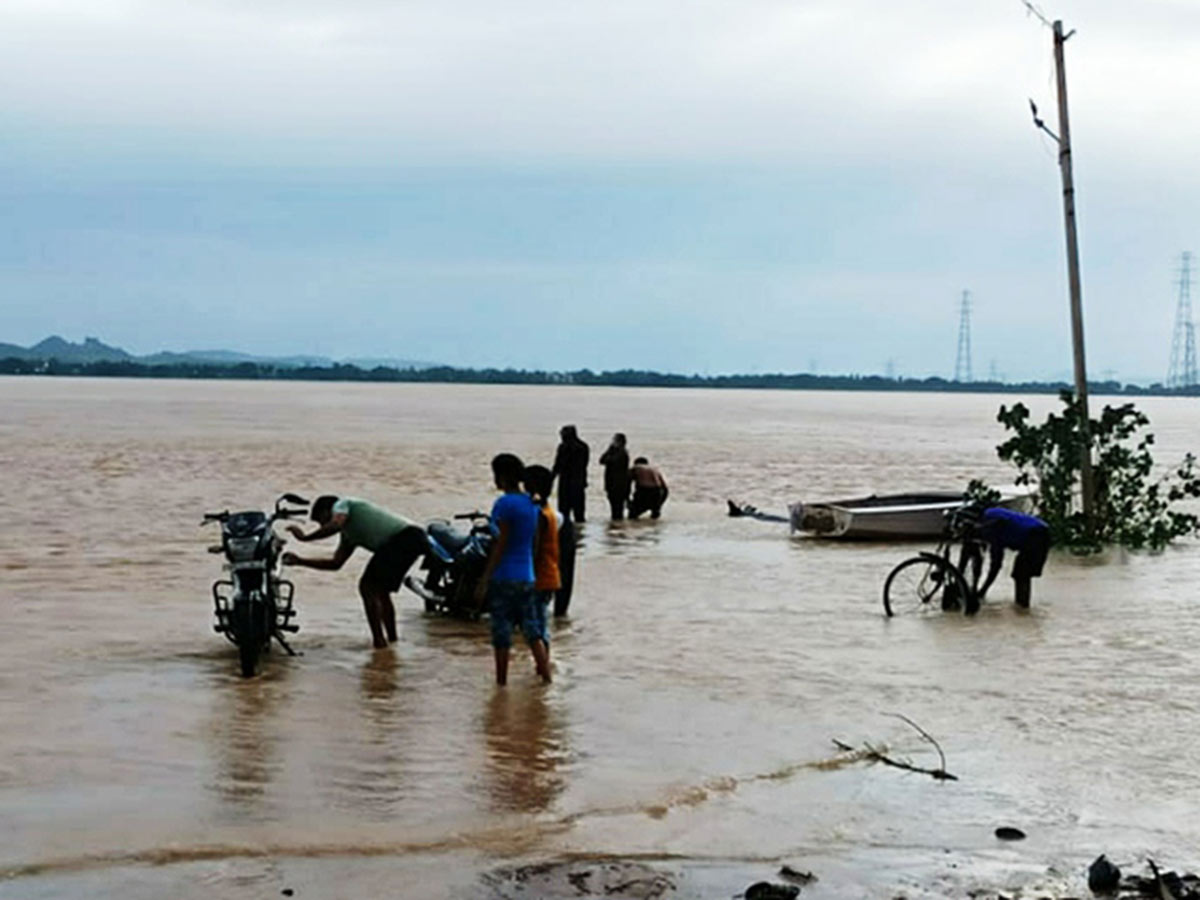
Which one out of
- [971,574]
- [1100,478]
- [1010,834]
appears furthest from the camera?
[1100,478]

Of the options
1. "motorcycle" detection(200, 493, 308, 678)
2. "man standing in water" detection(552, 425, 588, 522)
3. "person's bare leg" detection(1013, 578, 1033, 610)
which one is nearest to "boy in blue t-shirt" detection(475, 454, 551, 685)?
"motorcycle" detection(200, 493, 308, 678)

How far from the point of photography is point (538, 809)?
8.88 metres

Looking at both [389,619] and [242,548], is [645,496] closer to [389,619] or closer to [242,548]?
[389,619]

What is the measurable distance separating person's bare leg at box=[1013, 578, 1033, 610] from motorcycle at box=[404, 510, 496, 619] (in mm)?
5583

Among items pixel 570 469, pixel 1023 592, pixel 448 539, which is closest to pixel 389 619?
pixel 448 539

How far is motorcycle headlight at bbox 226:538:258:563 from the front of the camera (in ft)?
41.3

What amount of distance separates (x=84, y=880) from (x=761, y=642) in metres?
8.64

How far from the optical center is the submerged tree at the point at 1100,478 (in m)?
24.9

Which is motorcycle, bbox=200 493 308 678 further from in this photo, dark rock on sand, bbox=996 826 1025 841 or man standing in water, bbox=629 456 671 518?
man standing in water, bbox=629 456 671 518

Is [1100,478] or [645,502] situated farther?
[645,502]

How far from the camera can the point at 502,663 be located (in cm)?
1222

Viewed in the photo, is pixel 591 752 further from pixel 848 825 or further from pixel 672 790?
pixel 848 825

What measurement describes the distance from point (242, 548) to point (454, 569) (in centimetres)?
346

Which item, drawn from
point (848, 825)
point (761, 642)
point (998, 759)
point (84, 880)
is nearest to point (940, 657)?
point (761, 642)
